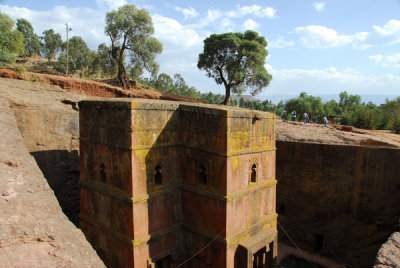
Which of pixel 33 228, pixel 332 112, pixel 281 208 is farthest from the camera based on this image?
pixel 332 112

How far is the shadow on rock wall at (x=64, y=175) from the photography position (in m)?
11.5

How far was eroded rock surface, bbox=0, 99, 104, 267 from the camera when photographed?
279cm

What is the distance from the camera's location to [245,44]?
22094 mm

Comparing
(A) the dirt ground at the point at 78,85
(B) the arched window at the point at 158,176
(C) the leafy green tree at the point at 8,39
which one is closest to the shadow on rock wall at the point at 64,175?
(B) the arched window at the point at 158,176

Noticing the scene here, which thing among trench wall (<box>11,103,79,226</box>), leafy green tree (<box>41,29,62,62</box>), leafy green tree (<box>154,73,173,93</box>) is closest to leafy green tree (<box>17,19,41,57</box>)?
leafy green tree (<box>41,29,62,62</box>)

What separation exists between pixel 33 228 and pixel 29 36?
5638 cm

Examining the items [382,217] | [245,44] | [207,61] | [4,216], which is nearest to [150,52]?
[207,61]

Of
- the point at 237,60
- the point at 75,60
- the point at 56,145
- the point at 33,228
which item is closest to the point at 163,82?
the point at 75,60

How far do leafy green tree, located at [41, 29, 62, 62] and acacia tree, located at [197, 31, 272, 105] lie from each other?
39.7 meters

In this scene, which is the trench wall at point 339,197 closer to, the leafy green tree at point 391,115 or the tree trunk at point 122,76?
the tree trunk at point 122,76

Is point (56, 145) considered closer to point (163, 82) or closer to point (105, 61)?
point (105, 61)

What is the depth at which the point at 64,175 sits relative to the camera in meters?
11.8

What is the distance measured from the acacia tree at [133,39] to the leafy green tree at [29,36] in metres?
37.1

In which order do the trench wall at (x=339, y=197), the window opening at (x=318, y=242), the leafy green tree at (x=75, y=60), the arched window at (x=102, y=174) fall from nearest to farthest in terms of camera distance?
the arched window at (x=102, y=174)
the trench wall at (x=339, y=197)
the window opening at (x=318, y=242)
the leafy green tree at (x=75, y=60)
